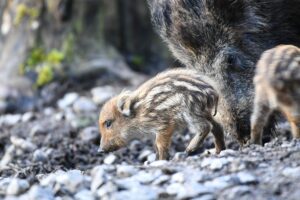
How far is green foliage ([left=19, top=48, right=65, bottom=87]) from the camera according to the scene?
10430mm

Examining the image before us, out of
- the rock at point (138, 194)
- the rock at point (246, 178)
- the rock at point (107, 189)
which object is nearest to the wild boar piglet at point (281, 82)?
the rock at point (246, 178)

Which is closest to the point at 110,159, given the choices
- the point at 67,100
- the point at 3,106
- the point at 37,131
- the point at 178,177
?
the point at 37,131

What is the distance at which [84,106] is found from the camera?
9.56m

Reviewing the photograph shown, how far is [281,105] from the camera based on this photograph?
18.8 ft

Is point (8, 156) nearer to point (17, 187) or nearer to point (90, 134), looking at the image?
point (90, 134)

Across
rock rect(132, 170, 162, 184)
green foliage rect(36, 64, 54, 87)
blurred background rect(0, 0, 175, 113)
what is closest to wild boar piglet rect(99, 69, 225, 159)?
rock rect(132, 170, 162, 184)

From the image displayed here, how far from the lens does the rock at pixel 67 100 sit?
9.92 meters

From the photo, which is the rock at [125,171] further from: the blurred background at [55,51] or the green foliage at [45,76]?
the green foliage at [45,76]

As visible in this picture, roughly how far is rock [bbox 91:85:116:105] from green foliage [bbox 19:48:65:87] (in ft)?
2.16

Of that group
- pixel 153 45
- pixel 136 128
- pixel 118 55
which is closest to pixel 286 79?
pixel 136 128

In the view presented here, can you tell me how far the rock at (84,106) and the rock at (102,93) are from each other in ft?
0.27

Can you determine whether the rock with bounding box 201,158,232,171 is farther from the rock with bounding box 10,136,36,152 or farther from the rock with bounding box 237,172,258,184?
the rock with bounding box 10,136,36,152

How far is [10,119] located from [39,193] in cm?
508

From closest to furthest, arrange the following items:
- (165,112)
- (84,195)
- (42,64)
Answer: (84,195) → (165,112) → (42,64)
